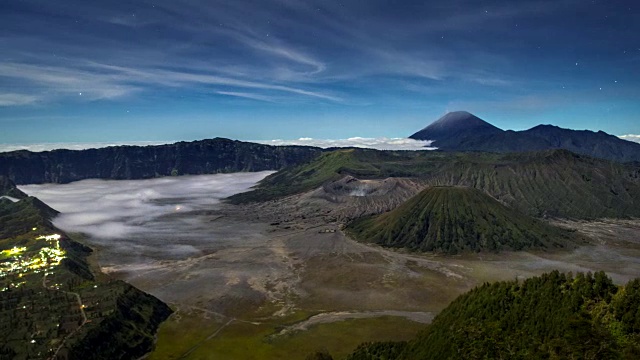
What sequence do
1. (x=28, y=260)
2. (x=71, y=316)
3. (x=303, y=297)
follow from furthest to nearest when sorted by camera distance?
(x=28, y=260), (x=303, y=297), (x=71, y=316)

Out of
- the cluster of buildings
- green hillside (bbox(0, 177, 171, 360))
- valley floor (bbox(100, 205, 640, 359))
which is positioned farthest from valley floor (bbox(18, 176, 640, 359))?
the cluster of buildings

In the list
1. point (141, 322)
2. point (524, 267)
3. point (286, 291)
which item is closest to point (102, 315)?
point (141, 322)

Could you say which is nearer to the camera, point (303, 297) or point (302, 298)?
point (302, 298)

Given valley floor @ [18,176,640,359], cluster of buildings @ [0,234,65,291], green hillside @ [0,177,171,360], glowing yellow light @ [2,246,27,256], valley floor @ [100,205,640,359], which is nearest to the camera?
green hillside @ [0,177,171,360]

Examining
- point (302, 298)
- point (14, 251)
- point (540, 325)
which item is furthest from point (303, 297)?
point (14, 251)

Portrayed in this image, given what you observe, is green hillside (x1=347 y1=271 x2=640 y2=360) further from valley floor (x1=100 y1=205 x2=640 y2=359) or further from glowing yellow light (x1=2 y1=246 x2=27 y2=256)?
glowing yellow light (x1=2 y1=246 x2=27 y2=256)

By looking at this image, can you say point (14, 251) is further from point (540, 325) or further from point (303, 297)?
point (540, 325)

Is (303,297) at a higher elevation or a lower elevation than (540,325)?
lower

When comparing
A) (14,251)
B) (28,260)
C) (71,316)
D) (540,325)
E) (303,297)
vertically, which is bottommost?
(303,297)

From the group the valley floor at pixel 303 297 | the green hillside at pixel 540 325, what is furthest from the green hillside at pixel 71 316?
the green hillside at pixel 540 325
